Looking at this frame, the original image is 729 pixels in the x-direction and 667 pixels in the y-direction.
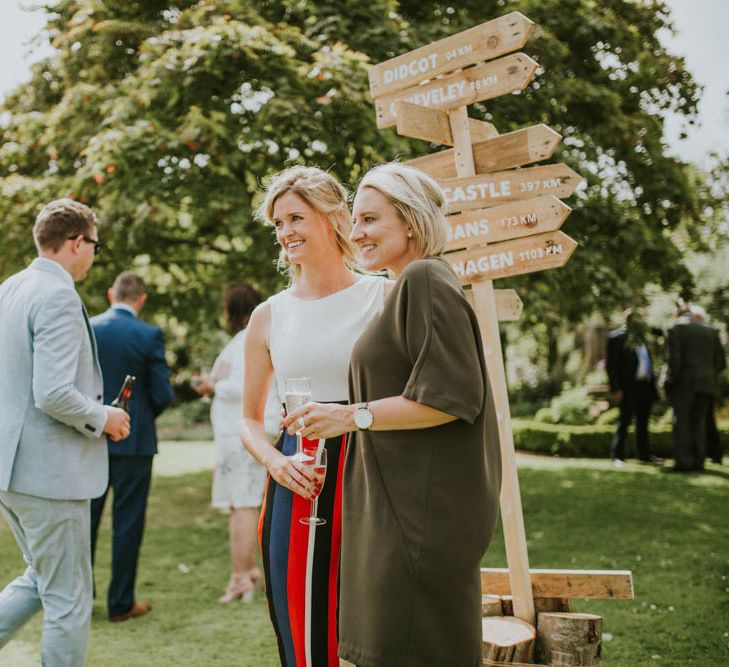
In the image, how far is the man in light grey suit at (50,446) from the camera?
339cm

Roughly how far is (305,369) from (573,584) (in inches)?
64.0

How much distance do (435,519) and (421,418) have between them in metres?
0.28

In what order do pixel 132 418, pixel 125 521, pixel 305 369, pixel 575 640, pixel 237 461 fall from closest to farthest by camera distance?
pixel 305 369, pixel 575 640, pixel 125 521, pixel 132 418, pixel 237 461

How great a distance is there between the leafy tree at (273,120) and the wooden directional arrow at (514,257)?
3382 mm

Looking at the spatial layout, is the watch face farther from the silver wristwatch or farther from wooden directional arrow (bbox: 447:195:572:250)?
wooden directional arrow (bbox: 447:195:572:250)

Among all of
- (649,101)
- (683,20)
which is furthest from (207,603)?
(683,20)

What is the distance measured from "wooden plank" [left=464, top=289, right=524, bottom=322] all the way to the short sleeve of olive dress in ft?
5.27

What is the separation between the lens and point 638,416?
12539mm

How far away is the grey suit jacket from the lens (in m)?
3.41

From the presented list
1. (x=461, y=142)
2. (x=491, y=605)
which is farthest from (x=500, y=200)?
(x=491, y=605)

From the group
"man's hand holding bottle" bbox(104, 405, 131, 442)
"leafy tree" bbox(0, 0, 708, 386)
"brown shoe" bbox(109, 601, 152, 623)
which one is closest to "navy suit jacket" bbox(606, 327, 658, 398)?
"leafy tree" bbox(0, 0, 708, 386)

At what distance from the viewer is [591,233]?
26.3 feet

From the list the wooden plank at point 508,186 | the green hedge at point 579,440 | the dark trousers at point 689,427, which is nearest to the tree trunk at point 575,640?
the wooden plank at point 508,186

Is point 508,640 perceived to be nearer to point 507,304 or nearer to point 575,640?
point 575,640
